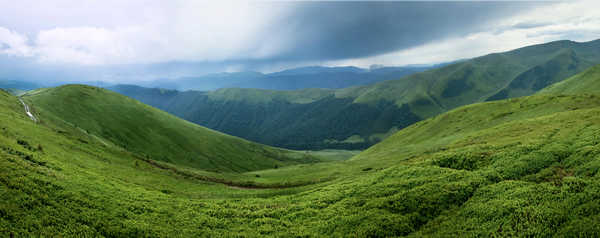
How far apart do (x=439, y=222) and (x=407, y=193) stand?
400 cm

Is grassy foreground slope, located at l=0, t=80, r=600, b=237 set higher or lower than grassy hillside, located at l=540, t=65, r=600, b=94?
lower

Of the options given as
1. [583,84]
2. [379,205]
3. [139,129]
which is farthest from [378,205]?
[583,84]

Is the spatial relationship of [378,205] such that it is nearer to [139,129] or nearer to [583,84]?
[139,129]

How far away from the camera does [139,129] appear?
133 m

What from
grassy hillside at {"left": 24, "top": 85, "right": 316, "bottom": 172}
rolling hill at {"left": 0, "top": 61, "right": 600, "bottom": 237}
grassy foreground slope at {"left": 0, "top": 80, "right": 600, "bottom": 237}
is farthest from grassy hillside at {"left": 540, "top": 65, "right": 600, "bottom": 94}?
grassy hillside at {"left": 24, "top": 85, "right": 316, "bottom": 172}

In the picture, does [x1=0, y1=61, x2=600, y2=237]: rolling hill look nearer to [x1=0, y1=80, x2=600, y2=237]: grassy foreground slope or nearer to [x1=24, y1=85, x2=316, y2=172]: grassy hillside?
[x1=0, y1=80, x2=600, y2=237]: grassy foreground slope

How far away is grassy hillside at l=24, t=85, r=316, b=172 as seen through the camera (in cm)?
11062

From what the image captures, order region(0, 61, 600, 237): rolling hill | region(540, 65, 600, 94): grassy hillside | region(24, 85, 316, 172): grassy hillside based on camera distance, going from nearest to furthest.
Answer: region(0, 61, 600, 237): rolling hill
region(24, 85, 316, 172): grassy hillside
region(540, 65, 600, 94): grassy hillside

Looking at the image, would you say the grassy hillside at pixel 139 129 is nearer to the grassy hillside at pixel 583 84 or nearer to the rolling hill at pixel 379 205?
the rolling hill at pixel 379 205

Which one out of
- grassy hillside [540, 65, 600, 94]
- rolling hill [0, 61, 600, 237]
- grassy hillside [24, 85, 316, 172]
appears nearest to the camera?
rolling hill [0, 61, 600, 237]

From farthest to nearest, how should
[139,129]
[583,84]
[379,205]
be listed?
1. [583,84]
2. [139,129]
3. [379,205]

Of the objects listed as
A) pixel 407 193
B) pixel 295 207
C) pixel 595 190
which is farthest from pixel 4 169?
pixel 595 190

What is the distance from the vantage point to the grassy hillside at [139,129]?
111m

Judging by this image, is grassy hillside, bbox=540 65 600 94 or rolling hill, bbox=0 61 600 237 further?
grassy hillside, bbox=540 65 600 94
